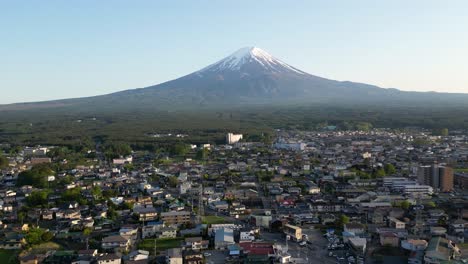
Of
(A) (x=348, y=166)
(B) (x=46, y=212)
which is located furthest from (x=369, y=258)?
(A) (x=348, y=166)

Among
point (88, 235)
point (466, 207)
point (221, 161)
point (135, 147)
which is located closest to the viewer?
point (88, 235)

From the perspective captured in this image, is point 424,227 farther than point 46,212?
No

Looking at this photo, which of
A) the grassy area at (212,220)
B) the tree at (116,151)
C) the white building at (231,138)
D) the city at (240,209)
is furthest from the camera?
the white building at (231,138)

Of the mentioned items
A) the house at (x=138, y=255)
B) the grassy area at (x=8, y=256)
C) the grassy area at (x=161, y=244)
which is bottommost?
the grassy area at (x=161, y=244)

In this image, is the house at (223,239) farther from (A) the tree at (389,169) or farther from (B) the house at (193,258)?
(A) the tree at (389,169)

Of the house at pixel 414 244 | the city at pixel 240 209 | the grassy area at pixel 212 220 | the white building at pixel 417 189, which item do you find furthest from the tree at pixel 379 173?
the house at pixel 414 244

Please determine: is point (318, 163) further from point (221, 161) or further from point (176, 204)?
point (176, 204)

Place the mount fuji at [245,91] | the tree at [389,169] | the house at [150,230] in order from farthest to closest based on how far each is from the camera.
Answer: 1. the mount fuji at [245,91]
2. the tree at [389,169]
3. the house at [150,230]
